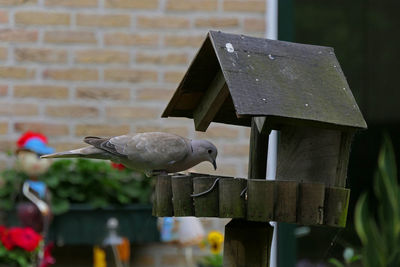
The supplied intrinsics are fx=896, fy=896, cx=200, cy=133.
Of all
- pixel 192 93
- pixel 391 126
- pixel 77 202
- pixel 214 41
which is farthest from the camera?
pixel 391 126

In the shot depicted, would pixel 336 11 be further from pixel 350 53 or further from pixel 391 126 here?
pixel 391 126

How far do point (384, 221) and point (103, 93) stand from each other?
177 cm

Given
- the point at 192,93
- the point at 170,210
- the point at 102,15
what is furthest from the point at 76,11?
the point at 170,210

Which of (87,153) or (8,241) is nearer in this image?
(87,153)

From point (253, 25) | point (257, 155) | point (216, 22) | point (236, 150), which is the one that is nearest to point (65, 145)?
point (236, 150)

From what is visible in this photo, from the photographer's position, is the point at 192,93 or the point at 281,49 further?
the point at 192,93

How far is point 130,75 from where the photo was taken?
472 cm

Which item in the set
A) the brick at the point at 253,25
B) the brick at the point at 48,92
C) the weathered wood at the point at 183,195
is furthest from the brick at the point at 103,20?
the weathered wood at the point at 183,195

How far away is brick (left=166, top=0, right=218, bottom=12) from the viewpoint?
475 cm

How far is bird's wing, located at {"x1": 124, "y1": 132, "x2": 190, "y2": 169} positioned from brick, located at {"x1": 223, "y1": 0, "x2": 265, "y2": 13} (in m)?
2.46

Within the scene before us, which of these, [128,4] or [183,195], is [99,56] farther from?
[183,195]

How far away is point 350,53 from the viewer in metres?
9.49

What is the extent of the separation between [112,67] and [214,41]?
103 inches

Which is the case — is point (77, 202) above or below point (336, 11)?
below
